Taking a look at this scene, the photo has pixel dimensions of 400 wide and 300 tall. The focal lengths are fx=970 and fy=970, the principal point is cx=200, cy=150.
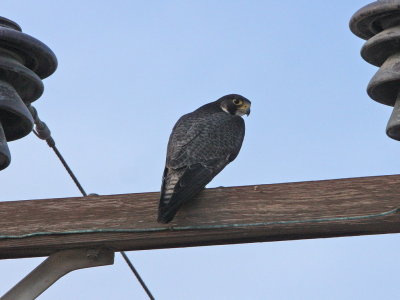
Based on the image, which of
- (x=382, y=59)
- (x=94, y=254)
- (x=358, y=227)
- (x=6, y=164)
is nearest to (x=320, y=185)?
(x=358, y=227)

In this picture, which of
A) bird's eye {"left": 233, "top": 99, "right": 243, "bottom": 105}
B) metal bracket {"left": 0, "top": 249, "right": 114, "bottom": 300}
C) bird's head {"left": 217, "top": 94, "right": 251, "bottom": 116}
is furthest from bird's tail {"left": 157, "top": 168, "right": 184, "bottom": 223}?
bird's eye {"left": 233, "top": 99, "right": 243, "bottom": 105}

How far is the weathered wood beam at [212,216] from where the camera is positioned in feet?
13.8

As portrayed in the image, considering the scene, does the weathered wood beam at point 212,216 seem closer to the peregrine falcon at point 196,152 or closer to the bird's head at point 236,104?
the peregrine falcon at point 196,152

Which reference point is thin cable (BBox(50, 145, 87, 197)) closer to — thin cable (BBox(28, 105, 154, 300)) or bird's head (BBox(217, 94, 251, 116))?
thin cable (BBox(28, 105, 154, 300))

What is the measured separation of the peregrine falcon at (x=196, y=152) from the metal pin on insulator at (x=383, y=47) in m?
0.97

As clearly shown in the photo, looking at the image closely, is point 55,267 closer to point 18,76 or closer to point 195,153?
point 18,76

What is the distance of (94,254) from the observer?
432 centimetres

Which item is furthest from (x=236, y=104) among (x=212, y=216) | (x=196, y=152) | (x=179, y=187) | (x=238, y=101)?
(x=212, y=216)

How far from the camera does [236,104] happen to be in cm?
733

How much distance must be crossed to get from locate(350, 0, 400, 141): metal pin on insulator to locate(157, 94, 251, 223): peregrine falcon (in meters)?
0.97

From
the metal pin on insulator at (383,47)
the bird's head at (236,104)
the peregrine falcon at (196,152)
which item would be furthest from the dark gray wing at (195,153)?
the metal pin on insulator at (383,47)

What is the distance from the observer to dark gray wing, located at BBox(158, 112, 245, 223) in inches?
173

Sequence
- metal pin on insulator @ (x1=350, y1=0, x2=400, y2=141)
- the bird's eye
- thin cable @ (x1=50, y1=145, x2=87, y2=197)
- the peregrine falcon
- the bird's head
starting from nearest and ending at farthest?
1. metal pin on insulator @ (x1=350, y1=0, x2=400, y2=141)
2. the peregrine falcon
3. thin cable @ (x1=50, y1=145, x2=87, y2=197)
4. the bird's head
5. the bird's eye

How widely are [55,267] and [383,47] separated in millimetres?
1732
